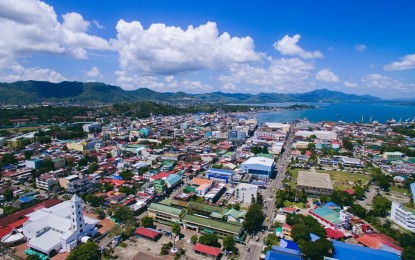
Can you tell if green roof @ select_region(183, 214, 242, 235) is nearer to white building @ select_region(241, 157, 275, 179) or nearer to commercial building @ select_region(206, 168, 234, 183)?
commercial building @ select_region(206, 168, 234, 183)

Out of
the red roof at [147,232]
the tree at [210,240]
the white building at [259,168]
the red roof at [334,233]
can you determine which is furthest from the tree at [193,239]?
the white building at [259,168]

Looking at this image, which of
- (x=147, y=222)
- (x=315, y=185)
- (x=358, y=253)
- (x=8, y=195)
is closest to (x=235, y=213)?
(x=147, y=222)

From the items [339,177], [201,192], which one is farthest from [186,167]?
[339,177]

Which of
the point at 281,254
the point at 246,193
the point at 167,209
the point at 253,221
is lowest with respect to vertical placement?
the point at 246,193

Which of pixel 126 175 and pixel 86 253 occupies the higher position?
pixel 86 253

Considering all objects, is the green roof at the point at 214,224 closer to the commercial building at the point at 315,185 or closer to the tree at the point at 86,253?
the tree at the point at 86,253

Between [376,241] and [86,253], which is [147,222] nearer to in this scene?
[86,253]

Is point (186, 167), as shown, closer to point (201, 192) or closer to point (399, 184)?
point (201, 192)
